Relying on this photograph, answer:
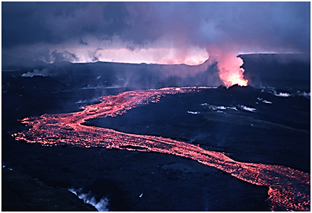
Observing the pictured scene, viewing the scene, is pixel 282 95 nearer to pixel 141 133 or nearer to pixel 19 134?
pixel 141 133

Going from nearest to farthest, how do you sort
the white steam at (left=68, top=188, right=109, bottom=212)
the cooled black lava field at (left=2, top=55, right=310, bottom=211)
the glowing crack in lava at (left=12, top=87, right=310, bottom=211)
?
the white steam at (left=68, top=188, right=109, bottom=212) < the cooled black lava field at (left=2, top=55, right=310, bottom=211) < the glowing crack in lava at (left=12, top=87, right=310, bottom=211)

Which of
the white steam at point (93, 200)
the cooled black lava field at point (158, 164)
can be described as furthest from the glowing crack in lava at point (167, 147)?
the white steam at point (93, 200)

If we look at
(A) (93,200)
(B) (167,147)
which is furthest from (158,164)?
(A) (93,200)

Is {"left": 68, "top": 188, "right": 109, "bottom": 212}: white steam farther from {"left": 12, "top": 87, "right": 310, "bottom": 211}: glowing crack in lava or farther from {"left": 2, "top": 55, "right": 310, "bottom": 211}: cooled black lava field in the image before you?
{"left": 12, "top": 87, "right": 310, "bottom": 211}: glowing crack in lava

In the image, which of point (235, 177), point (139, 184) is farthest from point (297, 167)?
point (139, 184)

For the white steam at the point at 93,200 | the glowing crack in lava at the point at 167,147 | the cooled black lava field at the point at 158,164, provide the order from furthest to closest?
1. the glowing crack in lava at the point at 167,147
2. the cooled black lava field at the point at 158,164
3. the white steam at the point at 93,200

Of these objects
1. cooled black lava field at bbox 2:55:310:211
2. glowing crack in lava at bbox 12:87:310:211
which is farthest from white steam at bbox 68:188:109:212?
glowing crack in lava at bbox 12:87:310:211

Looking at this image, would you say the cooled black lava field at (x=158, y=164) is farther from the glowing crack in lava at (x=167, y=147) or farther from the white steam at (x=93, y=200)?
the glowing crack in lava at (x=167, y=147)

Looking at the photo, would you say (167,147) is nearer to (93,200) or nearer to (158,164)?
(158,164)
